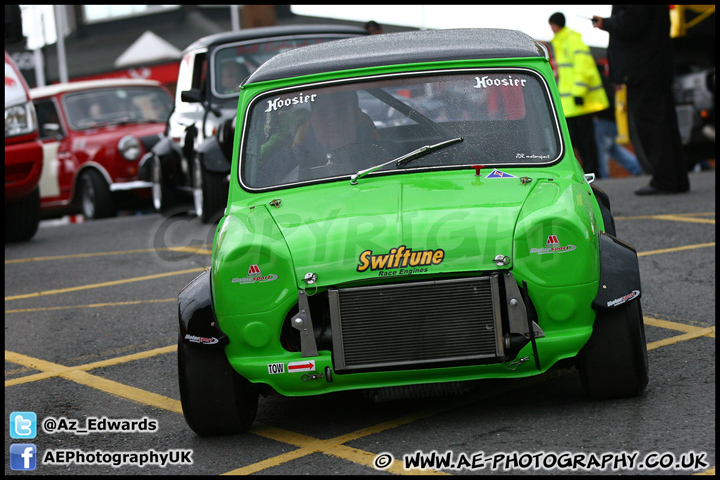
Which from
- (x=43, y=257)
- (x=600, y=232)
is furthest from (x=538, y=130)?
(x=43, y=257)

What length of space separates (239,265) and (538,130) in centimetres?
175

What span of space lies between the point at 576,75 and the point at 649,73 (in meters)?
2.38

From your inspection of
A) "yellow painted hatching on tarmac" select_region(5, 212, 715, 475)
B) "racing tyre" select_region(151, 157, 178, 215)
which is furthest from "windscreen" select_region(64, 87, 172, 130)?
"yellow painted hatching on tarmac" select_region(5, 212, 715, 475)

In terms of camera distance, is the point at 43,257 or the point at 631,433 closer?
the point at 631,433

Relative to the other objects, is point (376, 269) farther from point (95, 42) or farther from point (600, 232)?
point (95, 42)

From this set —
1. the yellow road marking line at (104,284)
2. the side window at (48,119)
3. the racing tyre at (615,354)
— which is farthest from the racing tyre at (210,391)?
the side window at (48,119)

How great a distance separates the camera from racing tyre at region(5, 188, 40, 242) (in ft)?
40.4

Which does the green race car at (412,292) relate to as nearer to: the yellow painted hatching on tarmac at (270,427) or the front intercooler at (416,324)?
the front intercooler at (416,324)

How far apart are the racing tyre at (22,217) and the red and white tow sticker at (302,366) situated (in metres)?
8.55

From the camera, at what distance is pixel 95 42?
36844 millimetres

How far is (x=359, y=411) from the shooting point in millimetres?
4957

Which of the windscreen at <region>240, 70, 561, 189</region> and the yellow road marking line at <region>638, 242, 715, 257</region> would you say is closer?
the windscreen at <region>240, 70, 561, 189</region>

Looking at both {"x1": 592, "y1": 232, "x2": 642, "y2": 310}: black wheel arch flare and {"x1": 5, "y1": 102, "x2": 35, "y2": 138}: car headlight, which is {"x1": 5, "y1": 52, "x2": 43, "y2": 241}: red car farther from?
{"x1": 592, "y1": 232, "x2": 642, "y2": 310}: black wheel arch flare

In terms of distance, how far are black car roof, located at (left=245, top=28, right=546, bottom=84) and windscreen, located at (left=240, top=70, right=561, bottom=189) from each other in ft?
0.34
